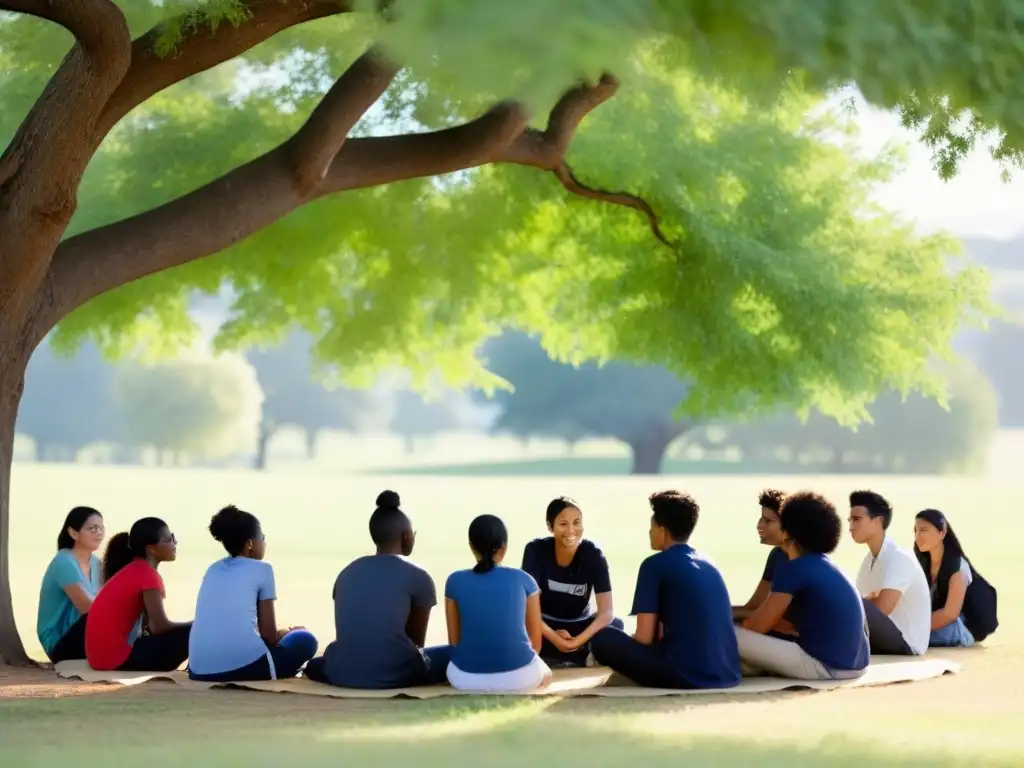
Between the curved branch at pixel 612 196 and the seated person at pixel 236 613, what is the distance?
21.1ft

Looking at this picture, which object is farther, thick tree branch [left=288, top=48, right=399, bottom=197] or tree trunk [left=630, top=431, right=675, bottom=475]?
tree trunk [left=630, top=431, right=675, bottom=475]

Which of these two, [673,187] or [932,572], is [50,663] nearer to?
[932,572]

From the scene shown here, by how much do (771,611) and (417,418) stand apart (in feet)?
494

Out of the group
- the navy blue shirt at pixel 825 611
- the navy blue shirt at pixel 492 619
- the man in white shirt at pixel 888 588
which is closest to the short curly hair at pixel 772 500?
the man in white shirt at pixel 888 588

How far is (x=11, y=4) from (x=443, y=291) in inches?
359

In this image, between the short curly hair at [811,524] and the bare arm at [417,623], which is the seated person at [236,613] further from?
the short curly hair at [811,524]

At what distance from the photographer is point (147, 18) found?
13.3 meters

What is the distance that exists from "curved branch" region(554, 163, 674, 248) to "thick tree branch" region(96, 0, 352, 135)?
16.2 ft

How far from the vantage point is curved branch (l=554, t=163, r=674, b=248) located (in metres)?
15.0

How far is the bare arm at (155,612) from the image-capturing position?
966cm

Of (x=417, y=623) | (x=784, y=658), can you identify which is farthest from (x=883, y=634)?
(x=417, y=623)

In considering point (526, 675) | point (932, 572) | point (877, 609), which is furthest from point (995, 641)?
point (526, 675)

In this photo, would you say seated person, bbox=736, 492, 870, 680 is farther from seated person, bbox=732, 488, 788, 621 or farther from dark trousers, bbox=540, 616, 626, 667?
dark trousers, bbox=540, 616, 626, 667

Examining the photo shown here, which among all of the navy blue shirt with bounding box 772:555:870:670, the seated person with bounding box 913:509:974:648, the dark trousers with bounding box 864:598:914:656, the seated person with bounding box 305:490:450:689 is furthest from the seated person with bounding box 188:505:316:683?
the seated person with bounding box 913:509:974:648
